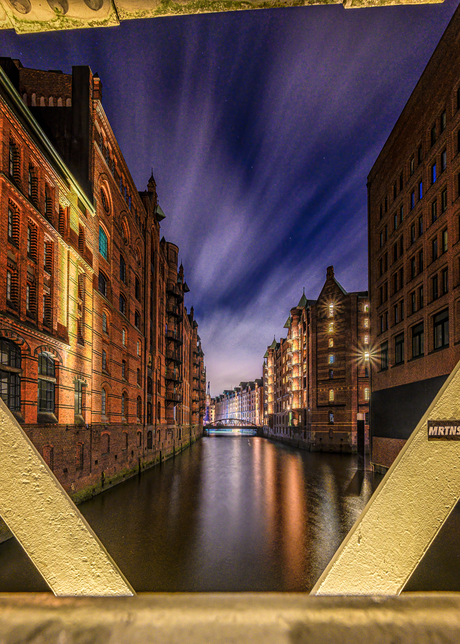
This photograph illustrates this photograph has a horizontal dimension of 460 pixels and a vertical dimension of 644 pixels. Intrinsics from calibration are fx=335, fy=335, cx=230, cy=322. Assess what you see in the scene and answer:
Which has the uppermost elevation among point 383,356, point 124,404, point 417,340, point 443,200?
point 443,200

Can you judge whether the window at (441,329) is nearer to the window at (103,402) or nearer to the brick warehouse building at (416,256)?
the brick warehouse building at (416,256)

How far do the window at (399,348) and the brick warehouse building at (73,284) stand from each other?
18968mm

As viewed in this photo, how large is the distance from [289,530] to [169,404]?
85.6 feet

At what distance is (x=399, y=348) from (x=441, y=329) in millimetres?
4789

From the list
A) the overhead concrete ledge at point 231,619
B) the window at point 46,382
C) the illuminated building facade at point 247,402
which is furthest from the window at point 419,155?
the illuminated building facade at point 247,402

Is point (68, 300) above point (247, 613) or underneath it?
above

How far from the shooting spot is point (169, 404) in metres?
37.6

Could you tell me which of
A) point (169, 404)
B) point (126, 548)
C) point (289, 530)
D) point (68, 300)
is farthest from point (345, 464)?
point (68, 300)

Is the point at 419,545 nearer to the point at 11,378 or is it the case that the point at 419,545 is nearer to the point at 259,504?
the point at 11,378

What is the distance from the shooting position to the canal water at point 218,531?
930cm

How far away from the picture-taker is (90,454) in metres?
16.9

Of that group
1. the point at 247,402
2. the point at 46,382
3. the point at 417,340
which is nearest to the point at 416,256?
the point at 417,340

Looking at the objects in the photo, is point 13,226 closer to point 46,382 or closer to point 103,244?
point 46,382

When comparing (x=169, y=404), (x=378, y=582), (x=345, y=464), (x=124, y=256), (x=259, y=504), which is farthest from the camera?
(x=169, y=404)
